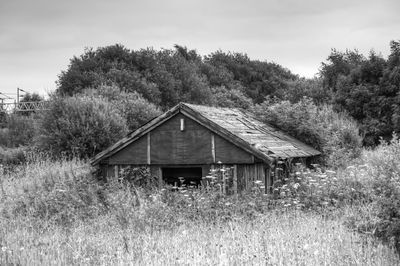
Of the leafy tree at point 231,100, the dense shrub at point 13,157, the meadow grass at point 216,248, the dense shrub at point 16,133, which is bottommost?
the meadow grass at point 216,248

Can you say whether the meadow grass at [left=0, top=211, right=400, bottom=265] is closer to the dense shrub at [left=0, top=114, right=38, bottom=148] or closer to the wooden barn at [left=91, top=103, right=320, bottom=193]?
the wooden barn at [left=91, top=103, right=320, bottom=193]

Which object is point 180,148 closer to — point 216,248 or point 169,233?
point 169,233

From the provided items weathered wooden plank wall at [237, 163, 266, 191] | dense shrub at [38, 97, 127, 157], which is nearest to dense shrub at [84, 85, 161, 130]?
dense shrub at [38, 97, 127, 157]

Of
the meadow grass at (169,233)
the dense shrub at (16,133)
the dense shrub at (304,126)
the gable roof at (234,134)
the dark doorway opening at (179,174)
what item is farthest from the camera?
the dense shrub at (16,133)

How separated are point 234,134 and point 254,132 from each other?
210 cm

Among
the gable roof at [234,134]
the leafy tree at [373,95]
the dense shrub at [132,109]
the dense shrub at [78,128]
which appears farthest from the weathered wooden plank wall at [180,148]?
the leafy tree at [373,95]

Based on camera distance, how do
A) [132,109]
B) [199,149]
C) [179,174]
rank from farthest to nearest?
1. [132,109]
2. [179,174]
3. [199,149]

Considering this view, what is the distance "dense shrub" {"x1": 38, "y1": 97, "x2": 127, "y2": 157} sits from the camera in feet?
70.7

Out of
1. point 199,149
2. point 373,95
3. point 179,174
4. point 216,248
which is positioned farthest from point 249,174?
point 373,95

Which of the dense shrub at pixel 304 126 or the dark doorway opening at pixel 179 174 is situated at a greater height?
the dense shrub at pixel 304 126

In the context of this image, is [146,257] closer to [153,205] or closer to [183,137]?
[153,205]

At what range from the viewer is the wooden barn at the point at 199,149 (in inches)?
580

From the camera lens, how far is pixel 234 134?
14.7 metres

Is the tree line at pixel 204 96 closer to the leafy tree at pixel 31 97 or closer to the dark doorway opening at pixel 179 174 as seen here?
the dark doorway opening at pixel 179 174
